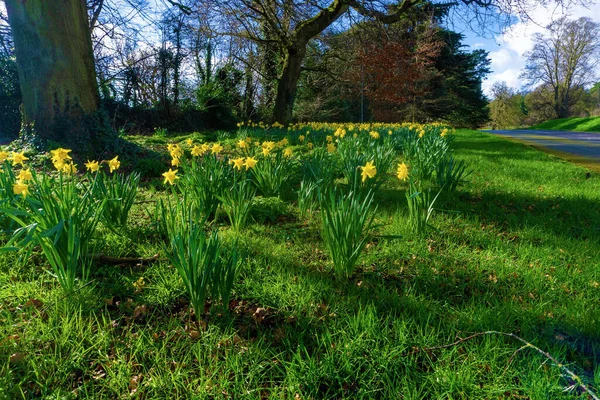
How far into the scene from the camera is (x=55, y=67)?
4484mm

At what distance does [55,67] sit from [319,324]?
5110 mm

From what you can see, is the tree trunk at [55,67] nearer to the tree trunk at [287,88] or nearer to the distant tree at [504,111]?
the tree trunk at [287,88]

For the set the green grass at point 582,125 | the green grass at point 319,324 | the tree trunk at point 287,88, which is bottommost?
the green grass at point 319,324

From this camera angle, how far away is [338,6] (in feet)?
33.5

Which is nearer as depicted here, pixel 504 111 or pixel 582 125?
pixel 582 125

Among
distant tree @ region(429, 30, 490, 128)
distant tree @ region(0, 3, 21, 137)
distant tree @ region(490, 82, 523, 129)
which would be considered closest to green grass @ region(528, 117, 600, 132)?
distant tree @ region(429, 30, 490, 128)

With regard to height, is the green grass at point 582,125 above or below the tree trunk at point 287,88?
below

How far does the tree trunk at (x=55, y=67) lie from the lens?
431 centimetres

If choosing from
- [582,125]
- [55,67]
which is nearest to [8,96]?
[55,67]

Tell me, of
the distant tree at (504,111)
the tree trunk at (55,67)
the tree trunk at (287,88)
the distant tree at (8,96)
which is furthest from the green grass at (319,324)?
the distant tree at (504,111)

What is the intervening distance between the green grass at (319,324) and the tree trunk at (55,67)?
3390mm

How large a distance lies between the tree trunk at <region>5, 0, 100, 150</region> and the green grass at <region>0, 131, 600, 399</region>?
3390 millimetres

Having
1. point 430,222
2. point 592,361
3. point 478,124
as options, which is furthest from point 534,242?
point 478,124

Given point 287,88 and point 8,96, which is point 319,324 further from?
point 8,96
